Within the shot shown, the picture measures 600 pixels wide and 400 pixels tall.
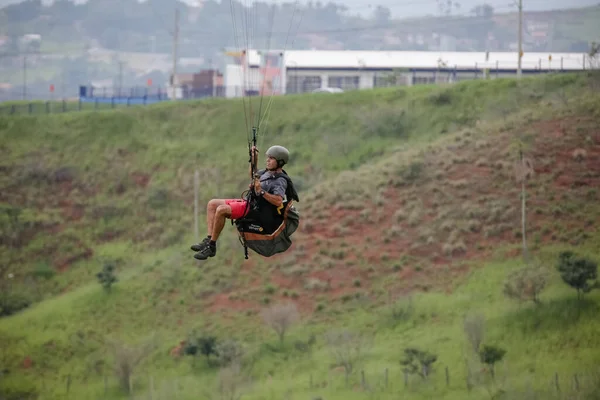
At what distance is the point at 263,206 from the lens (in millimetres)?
18516

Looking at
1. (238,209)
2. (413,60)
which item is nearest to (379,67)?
(413,60)

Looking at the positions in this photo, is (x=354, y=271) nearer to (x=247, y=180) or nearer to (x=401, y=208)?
(x=401, y=208)

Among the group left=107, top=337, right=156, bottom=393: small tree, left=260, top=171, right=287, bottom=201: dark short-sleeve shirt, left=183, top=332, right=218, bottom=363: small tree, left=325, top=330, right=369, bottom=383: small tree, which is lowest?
left=107, top=337, right=156, bottom=393: small tree

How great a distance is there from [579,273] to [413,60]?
223 ft

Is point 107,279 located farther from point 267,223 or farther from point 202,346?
point 267,223

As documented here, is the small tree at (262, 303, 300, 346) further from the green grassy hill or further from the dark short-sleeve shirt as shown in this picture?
the dark short-sleeve shirt

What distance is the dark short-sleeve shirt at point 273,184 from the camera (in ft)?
60.1

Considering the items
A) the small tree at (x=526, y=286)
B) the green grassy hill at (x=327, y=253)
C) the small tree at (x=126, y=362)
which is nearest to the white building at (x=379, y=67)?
the green grassy hill at (x=327, y=253)

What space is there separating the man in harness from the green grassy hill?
2194 centimetres

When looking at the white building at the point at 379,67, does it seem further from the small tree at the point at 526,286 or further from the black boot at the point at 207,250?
the black boot at the point at 207,250

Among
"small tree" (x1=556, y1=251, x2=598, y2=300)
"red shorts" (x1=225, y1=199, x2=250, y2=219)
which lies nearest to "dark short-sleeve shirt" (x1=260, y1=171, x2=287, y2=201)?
"red shorts" (x1=225, y1=199, x2=250, y2=219)

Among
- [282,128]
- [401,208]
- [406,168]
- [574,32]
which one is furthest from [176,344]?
[574,32]

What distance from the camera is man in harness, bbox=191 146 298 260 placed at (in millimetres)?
18297

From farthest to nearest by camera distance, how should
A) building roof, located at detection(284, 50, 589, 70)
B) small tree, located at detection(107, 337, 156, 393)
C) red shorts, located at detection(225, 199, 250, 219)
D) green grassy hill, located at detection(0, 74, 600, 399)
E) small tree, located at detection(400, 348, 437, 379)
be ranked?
1. building roof, located at detection(284, 50, 589, 70)
2. small tree, located at detection(107, 337, 156, 393)
3. green grassy hill, located at detection(0, 74, 600, 399)
4. small tree, located at detection(400, 348, 437, 379)
5. red shorts, located at detection(225, 199, 250, 219)
